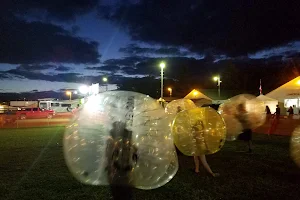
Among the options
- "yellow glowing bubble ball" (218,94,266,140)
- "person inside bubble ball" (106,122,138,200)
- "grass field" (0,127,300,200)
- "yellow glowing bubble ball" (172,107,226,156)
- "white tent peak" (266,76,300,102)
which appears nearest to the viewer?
"person inside bubble ball" (106,122,138,200)

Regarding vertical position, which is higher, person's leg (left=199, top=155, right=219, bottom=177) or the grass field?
person's leg (left=199, top=155, right=219, bottom=177)

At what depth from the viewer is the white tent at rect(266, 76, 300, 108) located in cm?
2470

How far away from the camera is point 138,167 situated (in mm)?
4855

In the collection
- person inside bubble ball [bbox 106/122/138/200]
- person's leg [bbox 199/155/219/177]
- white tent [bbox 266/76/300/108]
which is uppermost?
white tent [bbox 266/76/300/108]

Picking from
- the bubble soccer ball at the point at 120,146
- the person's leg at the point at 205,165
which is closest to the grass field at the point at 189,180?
the person's leg at the point at 205,165

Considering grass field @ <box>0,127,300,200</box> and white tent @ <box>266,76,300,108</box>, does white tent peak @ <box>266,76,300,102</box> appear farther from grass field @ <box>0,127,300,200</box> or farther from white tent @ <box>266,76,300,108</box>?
grass field @ <box>0,127,300,200</box>

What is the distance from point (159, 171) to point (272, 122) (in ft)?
42.5

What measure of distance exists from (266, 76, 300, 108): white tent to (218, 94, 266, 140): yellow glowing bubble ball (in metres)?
16.5

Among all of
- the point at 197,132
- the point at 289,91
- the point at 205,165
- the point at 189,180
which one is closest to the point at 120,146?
the point at 197,132

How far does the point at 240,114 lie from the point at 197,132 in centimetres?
401

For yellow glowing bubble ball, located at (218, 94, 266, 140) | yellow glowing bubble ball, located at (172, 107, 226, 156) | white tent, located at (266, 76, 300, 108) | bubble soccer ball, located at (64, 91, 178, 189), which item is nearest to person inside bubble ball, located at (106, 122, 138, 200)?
bubble soccer ball, located at (64, 91, 178, 189)

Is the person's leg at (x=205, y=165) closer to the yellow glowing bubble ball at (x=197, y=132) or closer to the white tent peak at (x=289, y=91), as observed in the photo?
the yellow glowing bubble ball at (x=197, y=132)

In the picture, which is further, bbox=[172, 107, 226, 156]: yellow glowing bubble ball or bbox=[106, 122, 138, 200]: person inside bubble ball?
bbox=[172, 107, 226, 156]: yellow glowing bubble ball

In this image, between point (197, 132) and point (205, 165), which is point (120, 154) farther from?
point (205, 165)
